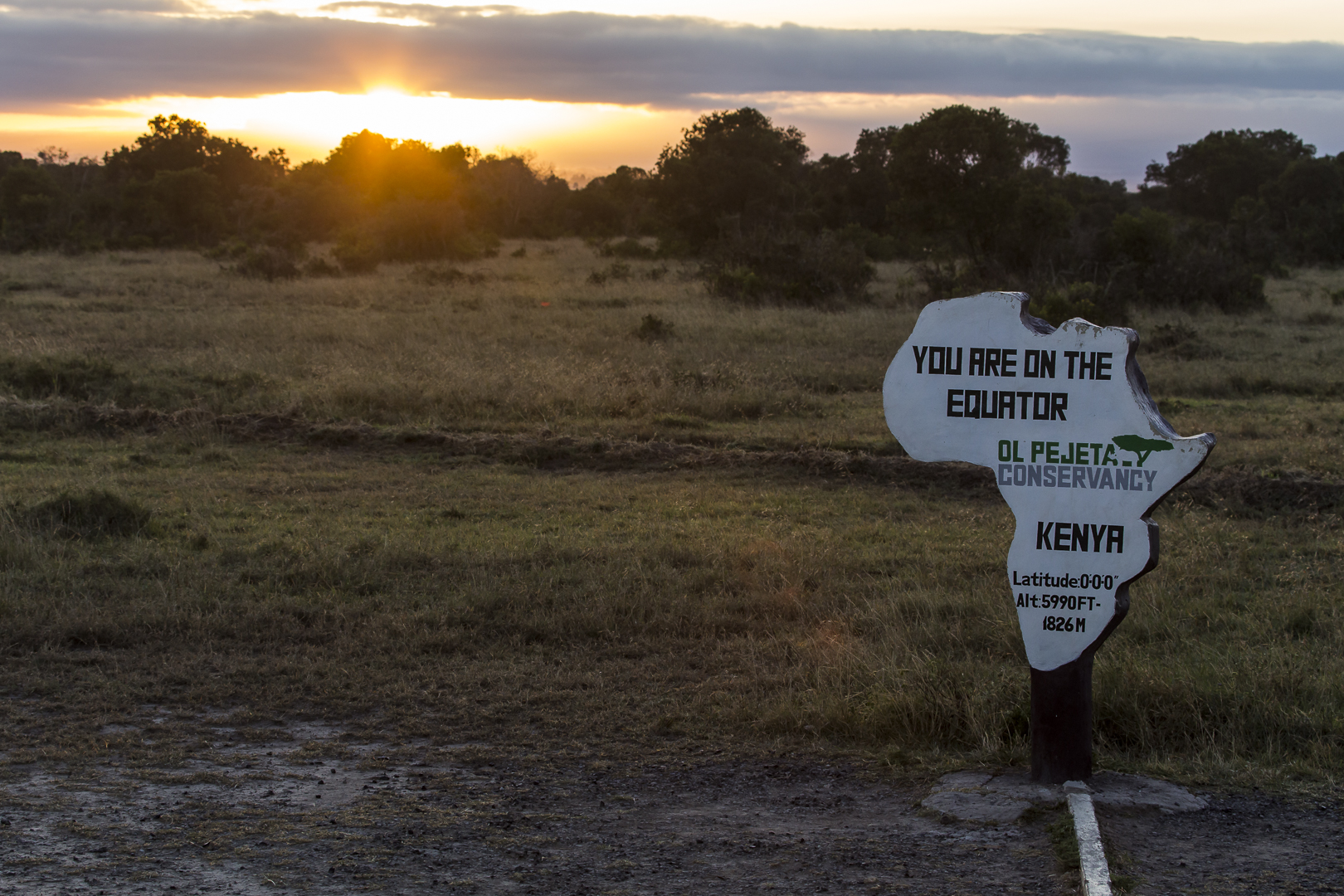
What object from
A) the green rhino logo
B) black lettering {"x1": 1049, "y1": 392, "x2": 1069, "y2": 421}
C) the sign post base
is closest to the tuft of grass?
the sign post base

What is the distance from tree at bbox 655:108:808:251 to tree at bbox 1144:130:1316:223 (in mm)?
21095

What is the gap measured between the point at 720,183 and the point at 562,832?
122ft

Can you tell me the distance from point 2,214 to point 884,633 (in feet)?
135

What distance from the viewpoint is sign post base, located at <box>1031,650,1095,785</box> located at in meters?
3.95

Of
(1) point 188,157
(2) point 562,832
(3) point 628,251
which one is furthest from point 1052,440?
(1) point 188,157

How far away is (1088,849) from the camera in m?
3.40

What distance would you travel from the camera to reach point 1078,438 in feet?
12.7

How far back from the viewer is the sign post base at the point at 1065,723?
3953mm

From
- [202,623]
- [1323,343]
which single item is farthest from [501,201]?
[202,623]

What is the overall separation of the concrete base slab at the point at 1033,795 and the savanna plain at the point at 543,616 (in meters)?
0.16

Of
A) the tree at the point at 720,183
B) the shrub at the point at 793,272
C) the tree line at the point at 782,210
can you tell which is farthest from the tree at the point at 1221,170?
the shrub at the point at 793,272

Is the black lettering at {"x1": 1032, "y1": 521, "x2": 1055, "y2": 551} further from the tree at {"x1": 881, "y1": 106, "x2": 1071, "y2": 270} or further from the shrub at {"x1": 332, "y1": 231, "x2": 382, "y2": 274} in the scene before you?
the shrub at {"x1": 332, "y1": 231, "x2": 382, "y2": 274}

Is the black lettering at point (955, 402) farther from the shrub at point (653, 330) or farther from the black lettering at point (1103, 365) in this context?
the shrub at point (653, 330)

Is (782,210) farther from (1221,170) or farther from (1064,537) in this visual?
(1064,537)
